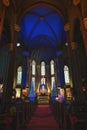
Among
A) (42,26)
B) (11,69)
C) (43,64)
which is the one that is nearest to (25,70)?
(42,26)

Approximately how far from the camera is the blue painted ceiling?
56.9 ft

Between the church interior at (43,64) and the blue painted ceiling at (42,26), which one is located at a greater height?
the blue painted ceiling at (42,26)

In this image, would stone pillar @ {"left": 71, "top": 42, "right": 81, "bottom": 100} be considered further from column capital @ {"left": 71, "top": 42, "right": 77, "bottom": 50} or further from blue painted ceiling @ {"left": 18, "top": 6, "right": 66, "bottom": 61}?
blue painted ceiling @ {"left": 18, "top": 6, "right": 66, "bottom": 61}

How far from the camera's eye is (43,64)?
86.4 ft

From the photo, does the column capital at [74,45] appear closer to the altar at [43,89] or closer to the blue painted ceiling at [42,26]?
the blue painted ceiling at [42,26]

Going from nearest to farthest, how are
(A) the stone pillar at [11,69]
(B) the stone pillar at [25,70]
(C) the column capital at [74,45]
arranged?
(A) the stone pillar at [11,69] → (C) the column capital at [74,45] → (B) the stone pillar at [25,70]

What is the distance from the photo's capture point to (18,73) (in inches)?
890

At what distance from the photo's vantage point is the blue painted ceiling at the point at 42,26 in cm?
1734

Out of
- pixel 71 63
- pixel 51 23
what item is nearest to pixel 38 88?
pixel 51 23

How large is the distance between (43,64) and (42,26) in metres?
8.04

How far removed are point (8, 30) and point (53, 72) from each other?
14207 millimetres

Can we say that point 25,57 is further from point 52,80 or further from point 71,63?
point 71,63

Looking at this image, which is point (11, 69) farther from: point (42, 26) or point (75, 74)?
point (42, 26)

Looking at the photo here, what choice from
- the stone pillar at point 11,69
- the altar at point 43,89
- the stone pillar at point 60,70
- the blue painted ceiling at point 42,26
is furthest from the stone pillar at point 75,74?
the altar at point 43,89
